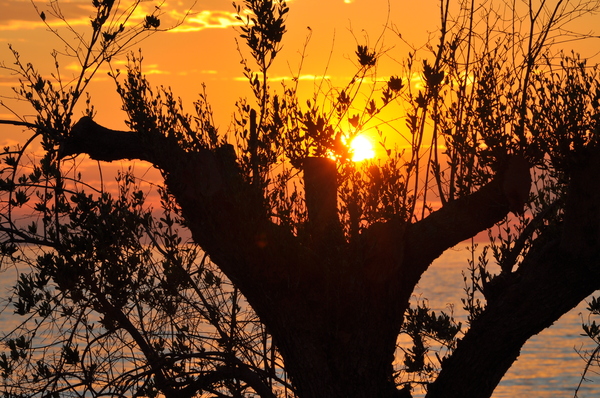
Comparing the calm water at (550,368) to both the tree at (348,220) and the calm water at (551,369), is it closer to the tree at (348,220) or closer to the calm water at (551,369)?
the calm water at (551,369)

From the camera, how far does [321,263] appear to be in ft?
21.6

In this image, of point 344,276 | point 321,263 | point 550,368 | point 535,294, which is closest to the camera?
point 535,294

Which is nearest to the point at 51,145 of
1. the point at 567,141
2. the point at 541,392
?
the point at 567,141

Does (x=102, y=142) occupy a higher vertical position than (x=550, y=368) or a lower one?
lower

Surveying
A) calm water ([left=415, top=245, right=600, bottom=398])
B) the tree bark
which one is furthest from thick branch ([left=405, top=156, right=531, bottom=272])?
calm water ([left=415, top=245, right=600, bottom=398])

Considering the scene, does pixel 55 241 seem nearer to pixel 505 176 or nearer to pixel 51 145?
pixel 51 145

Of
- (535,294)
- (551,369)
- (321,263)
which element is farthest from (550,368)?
(321,263)

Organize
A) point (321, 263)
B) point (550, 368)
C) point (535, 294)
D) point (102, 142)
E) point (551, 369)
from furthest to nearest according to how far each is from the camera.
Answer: point (550, 368) < point (551, 369) < point (102, 142) < point (321, 263) < point (535, 294)

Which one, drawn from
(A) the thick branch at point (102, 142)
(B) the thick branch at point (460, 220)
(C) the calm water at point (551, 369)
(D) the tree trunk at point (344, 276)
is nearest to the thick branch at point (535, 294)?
(D) the tree trunk at point (344, 276)

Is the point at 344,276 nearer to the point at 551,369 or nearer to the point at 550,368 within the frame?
the point at 551,369

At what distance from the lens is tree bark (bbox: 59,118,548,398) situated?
6.64 meters

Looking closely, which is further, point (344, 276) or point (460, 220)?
point (460, 220)

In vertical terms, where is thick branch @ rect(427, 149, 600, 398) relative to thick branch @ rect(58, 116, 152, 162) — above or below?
below

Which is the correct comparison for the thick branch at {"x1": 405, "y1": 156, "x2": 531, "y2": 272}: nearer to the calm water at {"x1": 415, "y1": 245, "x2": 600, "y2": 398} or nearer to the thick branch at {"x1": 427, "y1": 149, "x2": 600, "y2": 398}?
the thick branch at {"x1": 427, "y1": 149, "x2": 600, "y2": 398}
